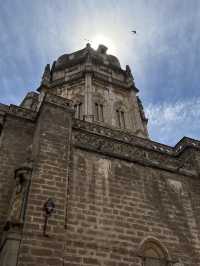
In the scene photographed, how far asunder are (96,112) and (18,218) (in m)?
13.4

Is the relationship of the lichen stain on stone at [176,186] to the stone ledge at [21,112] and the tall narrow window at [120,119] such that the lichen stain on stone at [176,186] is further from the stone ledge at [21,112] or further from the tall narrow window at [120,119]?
the tall narrow window at [120,119]

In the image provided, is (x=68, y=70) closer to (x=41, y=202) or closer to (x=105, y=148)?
(x=105, y=148)

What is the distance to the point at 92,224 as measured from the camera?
7.85 metres

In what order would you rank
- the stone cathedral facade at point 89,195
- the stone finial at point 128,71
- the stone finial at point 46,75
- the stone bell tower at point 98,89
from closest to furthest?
1. the stone cathedral facade at point 89,195
2. the stone bell tower at point 98,89
3. the stone finial at point 46,75
4. the stone finial at point 128,71

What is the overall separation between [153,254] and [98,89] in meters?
14.5

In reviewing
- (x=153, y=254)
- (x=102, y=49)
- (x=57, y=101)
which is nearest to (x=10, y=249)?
(x=153, y=254)

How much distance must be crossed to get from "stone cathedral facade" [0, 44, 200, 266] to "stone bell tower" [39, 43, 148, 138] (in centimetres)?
767

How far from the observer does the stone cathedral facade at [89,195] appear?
22.8 feet

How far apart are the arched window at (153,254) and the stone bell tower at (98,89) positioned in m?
10.5

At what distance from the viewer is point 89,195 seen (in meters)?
8.34

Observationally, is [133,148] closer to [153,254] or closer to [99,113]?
[153,254]

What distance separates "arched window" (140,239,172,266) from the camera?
26.6 feet

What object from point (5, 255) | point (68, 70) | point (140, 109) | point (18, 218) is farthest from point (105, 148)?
point (68, 70)

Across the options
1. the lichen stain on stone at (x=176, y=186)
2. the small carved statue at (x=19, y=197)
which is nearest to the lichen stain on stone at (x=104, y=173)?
the small carved statue at (x=19, y=197)
